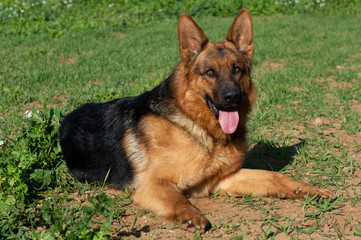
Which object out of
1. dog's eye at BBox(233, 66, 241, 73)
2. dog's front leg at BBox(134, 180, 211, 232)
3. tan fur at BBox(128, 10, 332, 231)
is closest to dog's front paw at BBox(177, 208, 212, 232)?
dog's front leg at BBox(134, 180, 211, 232)

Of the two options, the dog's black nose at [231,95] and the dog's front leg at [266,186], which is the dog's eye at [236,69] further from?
the dog's front leg at [266,186]

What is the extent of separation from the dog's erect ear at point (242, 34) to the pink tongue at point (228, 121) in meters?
0.77

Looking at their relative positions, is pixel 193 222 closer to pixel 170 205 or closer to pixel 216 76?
pixel 170 205

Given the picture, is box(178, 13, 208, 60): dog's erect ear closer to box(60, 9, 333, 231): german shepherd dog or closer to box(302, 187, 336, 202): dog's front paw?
box(60, 9, 333, 231): german shepherd dog

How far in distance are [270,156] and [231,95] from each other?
1.72 metres

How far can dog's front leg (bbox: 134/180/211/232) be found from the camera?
10.6 feet

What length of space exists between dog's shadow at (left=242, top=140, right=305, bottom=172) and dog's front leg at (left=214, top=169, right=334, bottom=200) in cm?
57

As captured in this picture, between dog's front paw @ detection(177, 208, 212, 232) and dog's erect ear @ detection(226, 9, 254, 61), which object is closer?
dog's front paw @ detection(177, 208, 212, 232)

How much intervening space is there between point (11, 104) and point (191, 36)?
376 centimetres

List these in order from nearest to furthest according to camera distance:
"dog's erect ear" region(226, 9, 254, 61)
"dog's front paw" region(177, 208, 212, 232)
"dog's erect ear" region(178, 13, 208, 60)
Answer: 1. "dog's front paw" region(177, 208, 212, 232)
2. "dog's erect ear" region(178, 13, 208, 60)
3. "dog's erect ear" region(226, 9, 254, 61)

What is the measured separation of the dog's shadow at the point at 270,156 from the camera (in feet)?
15.6

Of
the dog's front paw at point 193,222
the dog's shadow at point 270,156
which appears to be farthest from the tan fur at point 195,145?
the dog's shadow at point 270,156

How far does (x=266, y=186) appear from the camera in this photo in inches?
156

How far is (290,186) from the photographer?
12.7 ft
